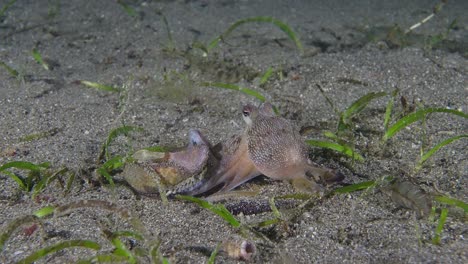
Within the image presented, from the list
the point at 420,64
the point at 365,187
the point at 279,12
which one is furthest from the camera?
the point at 279,12

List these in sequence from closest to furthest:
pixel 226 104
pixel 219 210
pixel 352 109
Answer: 1. pixel 219 210
2. pixel 352 109
3. pixel 226 104

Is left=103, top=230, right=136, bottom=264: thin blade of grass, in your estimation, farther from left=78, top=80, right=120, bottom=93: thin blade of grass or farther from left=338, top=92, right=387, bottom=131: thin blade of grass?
left=78, top=80, right=120, bottom=93: thin blade of grass

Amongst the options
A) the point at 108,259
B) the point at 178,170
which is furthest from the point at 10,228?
the point at 178,170

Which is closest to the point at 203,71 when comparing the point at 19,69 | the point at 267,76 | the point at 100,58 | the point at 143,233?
the point at 267,76

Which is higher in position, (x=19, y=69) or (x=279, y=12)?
(x=279, y=12)

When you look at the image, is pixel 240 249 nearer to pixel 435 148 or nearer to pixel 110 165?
pixel 110 165

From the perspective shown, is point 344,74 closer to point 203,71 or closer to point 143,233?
point 203,71
